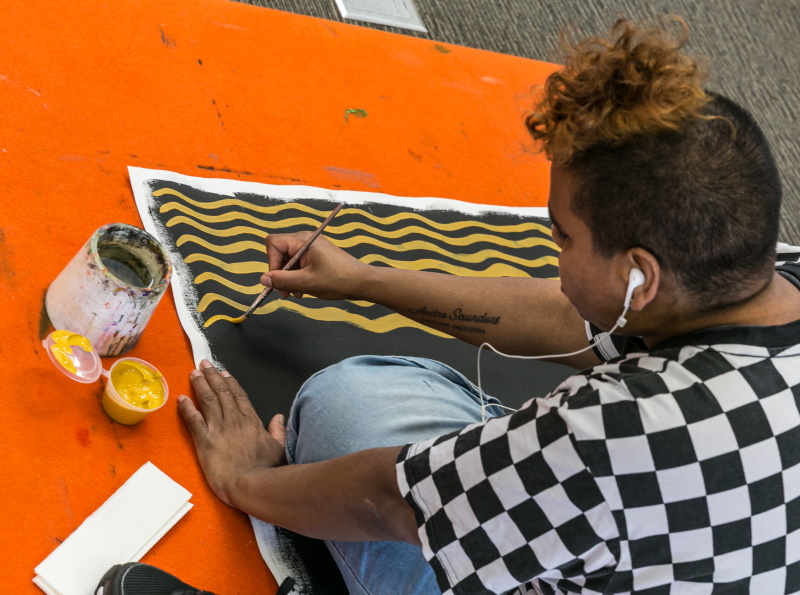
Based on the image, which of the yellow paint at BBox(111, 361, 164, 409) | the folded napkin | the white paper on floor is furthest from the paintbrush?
the white paper on floor

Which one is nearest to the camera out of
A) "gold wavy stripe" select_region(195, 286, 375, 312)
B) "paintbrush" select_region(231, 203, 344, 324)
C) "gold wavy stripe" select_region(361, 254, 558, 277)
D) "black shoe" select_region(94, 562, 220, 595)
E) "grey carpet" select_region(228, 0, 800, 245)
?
"black shoe" select_region(94, 562, 220, 595)

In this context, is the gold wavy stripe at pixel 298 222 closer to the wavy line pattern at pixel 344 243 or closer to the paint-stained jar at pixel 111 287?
the wavy line pattern at pixel 344 243

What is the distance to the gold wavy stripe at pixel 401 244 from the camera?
1.50 m

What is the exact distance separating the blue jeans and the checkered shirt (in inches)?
9.3

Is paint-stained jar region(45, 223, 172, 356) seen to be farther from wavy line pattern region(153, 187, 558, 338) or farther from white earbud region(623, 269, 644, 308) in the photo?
white earbud region(623, 269, 644, 308)

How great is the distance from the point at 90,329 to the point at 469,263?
0.86m

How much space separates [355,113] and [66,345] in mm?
943

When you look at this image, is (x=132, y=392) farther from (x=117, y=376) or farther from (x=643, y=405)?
(x=643, y=405)

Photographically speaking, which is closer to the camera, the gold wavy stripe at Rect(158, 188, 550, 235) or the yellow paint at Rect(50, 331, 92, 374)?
the yellow paint at Rect(50, 331, 92, 374)

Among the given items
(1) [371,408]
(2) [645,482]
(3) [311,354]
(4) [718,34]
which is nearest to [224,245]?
(3) [311,354]

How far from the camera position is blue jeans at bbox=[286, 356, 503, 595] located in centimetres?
110

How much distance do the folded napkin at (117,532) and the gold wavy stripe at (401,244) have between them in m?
0.46

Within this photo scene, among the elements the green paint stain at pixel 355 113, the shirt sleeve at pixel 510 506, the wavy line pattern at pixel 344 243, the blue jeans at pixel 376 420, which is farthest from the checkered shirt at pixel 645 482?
the green paint stain at pixel 355 113

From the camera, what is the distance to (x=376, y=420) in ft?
3.89
